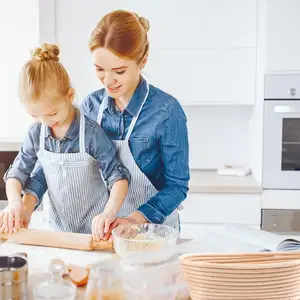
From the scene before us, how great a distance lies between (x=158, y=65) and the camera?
2744mm

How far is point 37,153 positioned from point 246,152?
5.93ft

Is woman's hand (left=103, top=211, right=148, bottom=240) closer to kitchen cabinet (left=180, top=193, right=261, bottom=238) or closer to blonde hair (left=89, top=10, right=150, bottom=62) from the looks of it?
blonde hair (left=89, top=10, right=150, bottom=62)

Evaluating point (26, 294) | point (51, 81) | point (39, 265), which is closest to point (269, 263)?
point (26, 294)

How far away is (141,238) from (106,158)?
277 mm

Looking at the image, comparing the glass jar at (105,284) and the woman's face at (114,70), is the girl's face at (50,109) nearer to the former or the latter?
the woman's face at (114,70)

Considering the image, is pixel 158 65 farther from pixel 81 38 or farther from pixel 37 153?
pixel 37 153

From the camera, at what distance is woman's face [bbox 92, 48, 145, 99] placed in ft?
4.40

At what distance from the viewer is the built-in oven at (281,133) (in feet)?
8.40

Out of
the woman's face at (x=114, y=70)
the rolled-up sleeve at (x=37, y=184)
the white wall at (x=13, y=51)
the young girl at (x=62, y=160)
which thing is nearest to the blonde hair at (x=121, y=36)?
the woman's face at (x=114, y=70)

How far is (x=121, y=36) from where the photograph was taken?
1.34 metres

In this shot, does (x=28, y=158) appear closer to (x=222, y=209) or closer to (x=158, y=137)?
(x=158, y=137)

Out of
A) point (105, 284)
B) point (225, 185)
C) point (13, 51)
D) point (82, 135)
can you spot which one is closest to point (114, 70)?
point (82, 135)

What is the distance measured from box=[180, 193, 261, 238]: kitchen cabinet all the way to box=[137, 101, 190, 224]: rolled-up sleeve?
1.13 metres

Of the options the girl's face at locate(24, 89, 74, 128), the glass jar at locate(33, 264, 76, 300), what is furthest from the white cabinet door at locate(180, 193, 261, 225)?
the glass jar at locate(33, 264, 76, 300)
